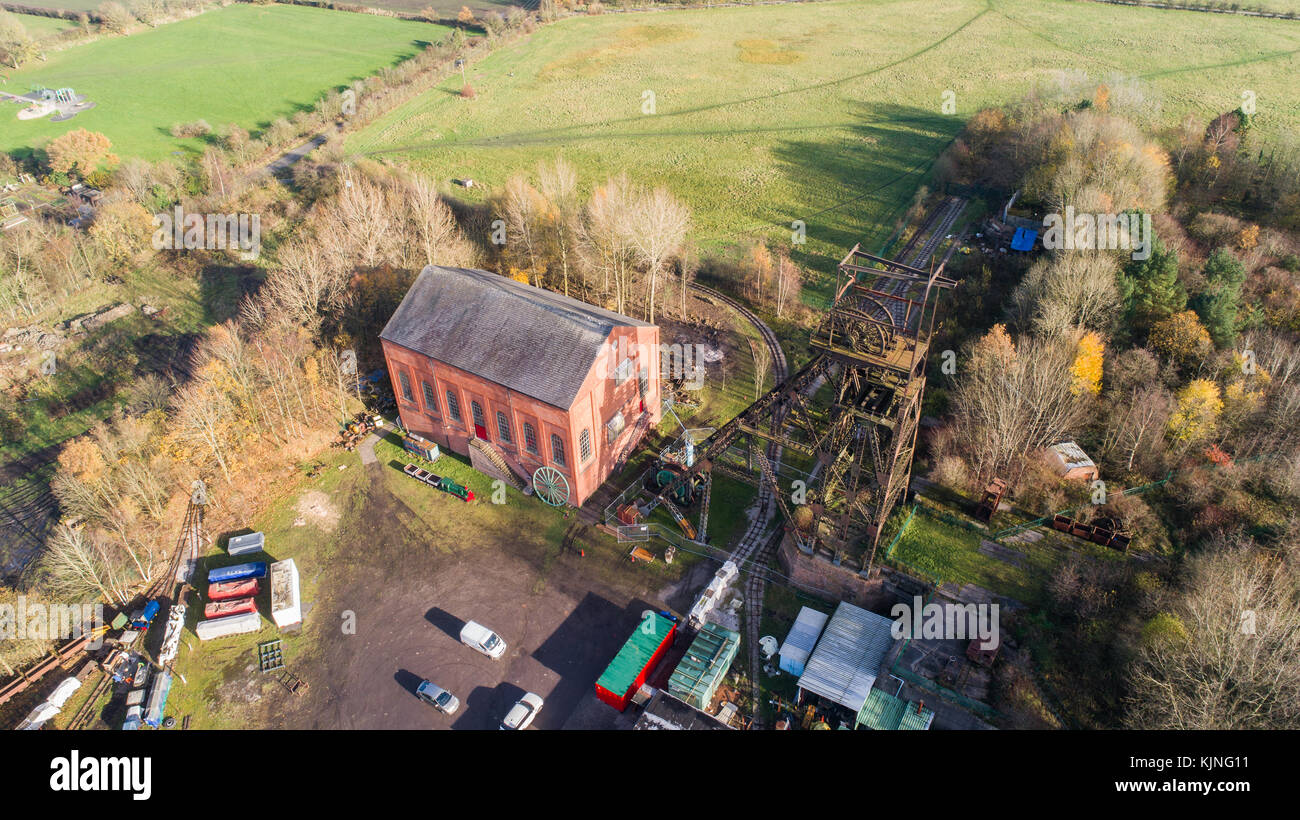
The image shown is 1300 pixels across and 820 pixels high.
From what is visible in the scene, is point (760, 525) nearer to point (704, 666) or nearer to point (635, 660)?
point (704, 666)

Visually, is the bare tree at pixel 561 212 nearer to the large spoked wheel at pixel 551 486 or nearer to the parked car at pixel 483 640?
the large spoked wheel at pixel 551 486

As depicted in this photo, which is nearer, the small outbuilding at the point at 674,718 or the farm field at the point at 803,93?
the small outbuilding at the point at 674,718

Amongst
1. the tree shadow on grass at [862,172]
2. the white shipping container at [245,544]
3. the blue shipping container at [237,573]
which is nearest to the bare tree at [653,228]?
the tree shadow on grass at [862,172]

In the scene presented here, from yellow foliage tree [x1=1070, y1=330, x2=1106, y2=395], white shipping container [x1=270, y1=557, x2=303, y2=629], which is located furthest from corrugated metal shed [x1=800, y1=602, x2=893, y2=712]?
white shipping container [x1=270, y1=557, x2=303, y2=629]

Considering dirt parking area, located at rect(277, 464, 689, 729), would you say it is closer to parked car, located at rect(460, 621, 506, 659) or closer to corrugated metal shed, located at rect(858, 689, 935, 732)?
parked car, located at rect(460, 621, 506, 659)

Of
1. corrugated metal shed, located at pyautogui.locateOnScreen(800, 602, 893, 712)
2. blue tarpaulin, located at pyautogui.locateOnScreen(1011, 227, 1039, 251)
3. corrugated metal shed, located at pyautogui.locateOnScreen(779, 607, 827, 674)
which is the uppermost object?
blue tarpaulin, located at pyautogui.locateOnScreen(1011, 227, 1039, 251)

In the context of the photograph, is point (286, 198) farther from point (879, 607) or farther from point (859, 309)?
point (879, 607)
